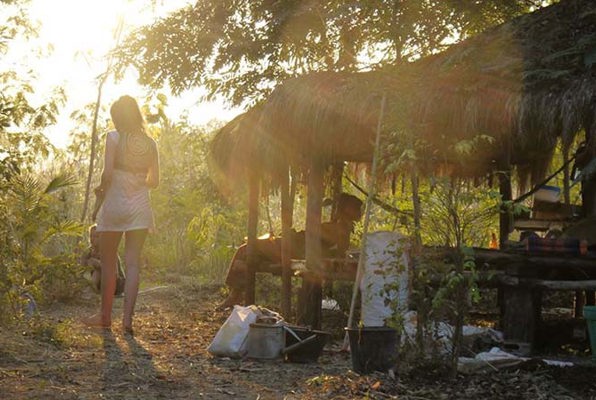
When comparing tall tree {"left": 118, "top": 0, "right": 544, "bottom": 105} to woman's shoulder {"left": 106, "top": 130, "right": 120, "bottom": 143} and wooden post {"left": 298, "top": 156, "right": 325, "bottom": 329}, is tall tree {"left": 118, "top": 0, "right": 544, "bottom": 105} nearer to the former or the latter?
wooden post {"left": 298, "top": 156, "right": 325, "bottom": 329}

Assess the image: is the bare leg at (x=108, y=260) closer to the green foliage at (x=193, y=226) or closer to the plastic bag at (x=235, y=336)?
the plastic bag at (x=235, y=336)

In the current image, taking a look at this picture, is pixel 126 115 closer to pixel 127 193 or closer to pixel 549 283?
pixel 127 193

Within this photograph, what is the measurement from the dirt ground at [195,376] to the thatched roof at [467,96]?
5.74 ft

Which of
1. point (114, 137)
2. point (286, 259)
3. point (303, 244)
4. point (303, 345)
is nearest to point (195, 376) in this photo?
point (303, 345)

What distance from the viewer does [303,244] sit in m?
10.4

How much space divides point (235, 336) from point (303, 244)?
3.69 m

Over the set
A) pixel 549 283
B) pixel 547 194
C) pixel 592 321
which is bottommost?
pixel 592 321

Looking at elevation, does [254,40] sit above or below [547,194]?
above

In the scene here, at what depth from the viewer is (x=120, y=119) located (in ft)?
23.1

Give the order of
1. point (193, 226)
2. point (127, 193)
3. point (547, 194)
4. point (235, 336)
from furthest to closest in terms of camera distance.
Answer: point (193, 226)
point (547, 194)
point (127, 193)
point (235, 336)

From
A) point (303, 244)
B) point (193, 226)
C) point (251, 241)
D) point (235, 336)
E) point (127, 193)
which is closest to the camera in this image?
point (235, 336)

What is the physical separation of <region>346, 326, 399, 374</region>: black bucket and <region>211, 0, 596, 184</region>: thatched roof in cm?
140

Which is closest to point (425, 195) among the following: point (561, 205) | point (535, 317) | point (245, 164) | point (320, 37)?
point (535, 317)

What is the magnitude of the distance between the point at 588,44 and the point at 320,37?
15.3 ft
